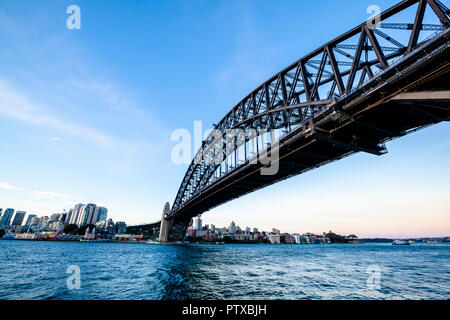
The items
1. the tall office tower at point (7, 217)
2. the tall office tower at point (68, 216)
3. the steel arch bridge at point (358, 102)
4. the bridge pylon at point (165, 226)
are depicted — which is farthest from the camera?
the tall office tower at point (68, 216)

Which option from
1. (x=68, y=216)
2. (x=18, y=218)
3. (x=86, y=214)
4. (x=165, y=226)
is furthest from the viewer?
(x=68, y=216)

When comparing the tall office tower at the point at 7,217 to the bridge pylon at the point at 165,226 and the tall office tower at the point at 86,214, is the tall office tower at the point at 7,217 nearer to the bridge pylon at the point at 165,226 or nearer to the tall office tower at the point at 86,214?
the tall office tower at the point at 86,214

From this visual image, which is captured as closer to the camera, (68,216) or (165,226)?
(165,226)

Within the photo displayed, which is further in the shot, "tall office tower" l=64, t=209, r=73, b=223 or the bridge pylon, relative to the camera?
"tall office tower" l=64, t=209, r=73, b=223

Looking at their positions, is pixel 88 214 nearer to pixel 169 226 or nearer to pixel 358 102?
pixel 169 226

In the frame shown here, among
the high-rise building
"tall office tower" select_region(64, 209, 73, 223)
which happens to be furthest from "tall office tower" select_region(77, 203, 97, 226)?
"tall office tower" select_region(64, 209, 73, 223)

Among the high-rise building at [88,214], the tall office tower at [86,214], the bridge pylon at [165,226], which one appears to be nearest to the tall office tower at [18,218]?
the tall office tower at [86,214]

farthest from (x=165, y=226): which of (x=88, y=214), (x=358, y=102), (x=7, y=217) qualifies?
(x=7, y=217)

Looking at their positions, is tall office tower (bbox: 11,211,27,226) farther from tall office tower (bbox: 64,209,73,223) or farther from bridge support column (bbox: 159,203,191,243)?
bridge support column (bbox: 159,203,191,243)

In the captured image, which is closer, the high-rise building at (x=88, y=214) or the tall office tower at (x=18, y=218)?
the high-rise building at (x=88, y=214)

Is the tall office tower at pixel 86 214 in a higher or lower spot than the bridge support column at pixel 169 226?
higher

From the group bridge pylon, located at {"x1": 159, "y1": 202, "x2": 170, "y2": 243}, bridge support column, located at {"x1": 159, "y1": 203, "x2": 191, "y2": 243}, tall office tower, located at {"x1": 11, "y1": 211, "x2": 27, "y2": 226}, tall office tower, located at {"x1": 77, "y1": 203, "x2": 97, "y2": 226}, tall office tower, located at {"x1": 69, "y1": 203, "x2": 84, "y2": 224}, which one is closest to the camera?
bridge support column, located at {"x1": 159, "y1": 203, "x2": 191, "y2": 243}
